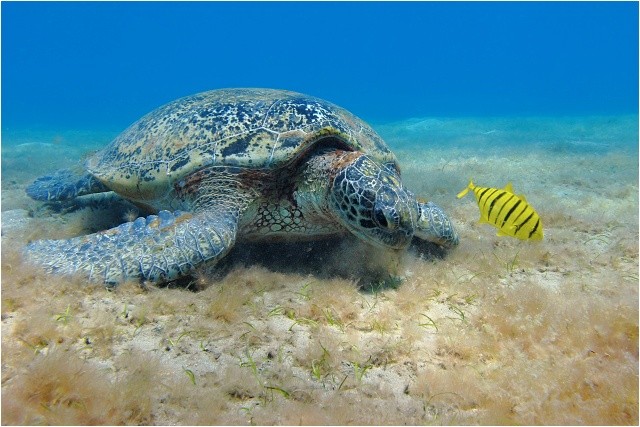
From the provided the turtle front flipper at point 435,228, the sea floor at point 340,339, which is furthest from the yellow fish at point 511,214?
the turtle front flipper at point 435,228

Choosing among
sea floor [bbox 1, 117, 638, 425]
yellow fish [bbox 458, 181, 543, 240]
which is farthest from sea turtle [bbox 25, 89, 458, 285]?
yellow fish [bbox 458, 181, 543, 240]

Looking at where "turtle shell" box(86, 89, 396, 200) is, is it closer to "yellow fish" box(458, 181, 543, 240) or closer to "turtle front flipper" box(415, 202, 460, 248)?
"turtle front flipper" box(415, 202, 460, 248)

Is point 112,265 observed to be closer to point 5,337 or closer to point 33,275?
point 33,275

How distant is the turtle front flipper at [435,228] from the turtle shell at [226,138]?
0.96 meters

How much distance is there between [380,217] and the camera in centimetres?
304

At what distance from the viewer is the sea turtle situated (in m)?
3.04

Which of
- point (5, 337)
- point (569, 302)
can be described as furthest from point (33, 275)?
point (569, 302)

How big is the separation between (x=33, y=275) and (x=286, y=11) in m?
160

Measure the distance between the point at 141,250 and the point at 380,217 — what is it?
6.56 ft

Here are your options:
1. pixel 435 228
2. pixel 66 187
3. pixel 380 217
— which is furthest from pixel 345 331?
pixel 66 187

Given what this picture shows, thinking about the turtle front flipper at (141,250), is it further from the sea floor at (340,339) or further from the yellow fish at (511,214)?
the yellow fish at (511,214)

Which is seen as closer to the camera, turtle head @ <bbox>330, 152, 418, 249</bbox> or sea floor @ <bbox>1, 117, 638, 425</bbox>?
sea floor @ <bbox>1, 117, 638, 425</bbox>

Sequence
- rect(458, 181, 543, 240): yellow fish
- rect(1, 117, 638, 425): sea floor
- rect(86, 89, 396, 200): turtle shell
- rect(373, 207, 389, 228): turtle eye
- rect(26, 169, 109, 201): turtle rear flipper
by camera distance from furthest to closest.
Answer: rect(26, 169, 109, 201): turtle rear flipper < rect(86, 89, 396, 200): turtle shell < rect(458, 181, 543, 240): yellow fish < rect(373, 207, 389, 228): turtle eye < rect(1, 117, 638, 425): sea floor

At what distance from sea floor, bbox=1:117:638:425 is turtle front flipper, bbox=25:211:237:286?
0.39ft
